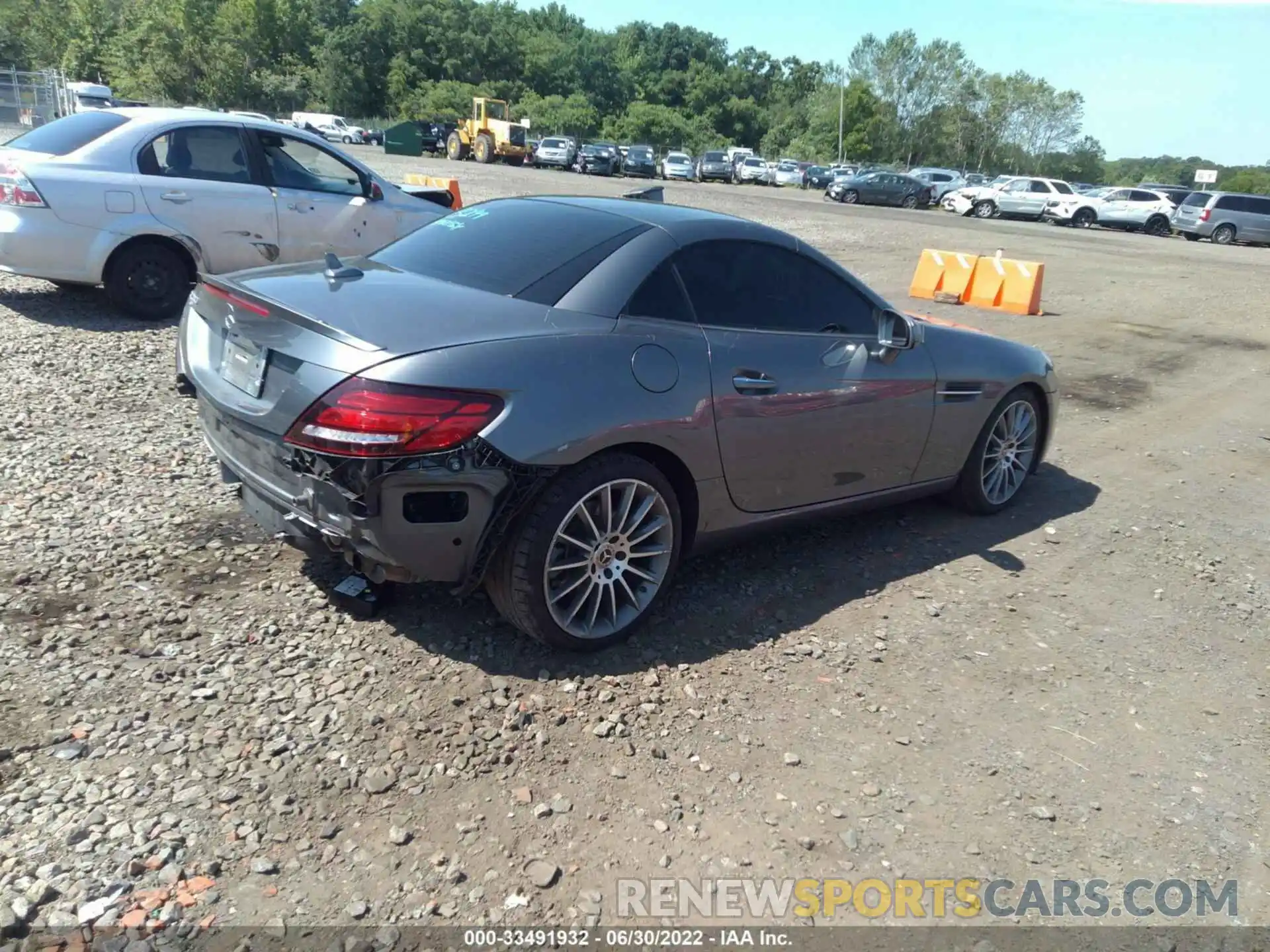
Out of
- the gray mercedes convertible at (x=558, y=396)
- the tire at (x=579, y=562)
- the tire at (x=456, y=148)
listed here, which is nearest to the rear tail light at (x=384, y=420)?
the gray mercedes convertible at (x=558, y=396)

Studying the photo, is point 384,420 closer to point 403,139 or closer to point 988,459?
point 988,459

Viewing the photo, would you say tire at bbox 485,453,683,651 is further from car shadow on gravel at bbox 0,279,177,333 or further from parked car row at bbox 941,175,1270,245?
parked car row at bbox 941,175,1270,245

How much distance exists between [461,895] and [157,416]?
14.3 ft

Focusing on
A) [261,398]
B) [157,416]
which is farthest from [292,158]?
[261,398]

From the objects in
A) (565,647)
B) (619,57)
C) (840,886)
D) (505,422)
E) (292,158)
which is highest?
(619,57)

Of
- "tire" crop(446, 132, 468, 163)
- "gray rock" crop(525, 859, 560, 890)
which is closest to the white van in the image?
"tire" crop(446, 132, 468, 163)

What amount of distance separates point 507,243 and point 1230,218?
116ft

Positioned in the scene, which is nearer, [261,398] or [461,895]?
[461,895]

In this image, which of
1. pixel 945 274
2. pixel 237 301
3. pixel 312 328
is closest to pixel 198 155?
pixel 237 301

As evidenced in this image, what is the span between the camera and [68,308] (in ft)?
26.9

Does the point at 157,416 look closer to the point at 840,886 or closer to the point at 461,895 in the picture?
the point at 461,895

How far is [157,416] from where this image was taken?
19.1 ft

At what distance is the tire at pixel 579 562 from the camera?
3338 mm

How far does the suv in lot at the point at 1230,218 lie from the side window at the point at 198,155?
110 feet
